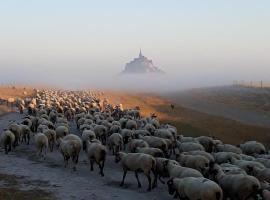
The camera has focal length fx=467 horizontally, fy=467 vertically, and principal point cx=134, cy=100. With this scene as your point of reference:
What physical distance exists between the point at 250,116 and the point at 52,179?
156ft

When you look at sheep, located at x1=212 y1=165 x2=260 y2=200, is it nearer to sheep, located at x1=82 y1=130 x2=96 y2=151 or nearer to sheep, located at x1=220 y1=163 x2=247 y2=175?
sheep, located at x1=220 y1=163 x2=247 y2=175

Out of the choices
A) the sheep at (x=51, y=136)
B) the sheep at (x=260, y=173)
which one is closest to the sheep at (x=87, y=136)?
the sheep at (x=51, y=136)

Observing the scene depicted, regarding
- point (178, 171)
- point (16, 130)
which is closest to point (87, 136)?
point (16, 130)

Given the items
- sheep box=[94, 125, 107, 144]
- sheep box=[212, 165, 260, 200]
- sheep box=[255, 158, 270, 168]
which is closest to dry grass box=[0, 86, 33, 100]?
sheep box=[94, 125, 107, 144]

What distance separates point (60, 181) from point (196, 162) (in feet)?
20.5

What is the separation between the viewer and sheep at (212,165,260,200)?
17.2 metres

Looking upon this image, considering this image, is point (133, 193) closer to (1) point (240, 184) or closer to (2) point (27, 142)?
(1) point (240, 184)

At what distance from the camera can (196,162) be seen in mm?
21141

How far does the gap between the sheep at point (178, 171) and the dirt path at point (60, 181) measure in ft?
3.12

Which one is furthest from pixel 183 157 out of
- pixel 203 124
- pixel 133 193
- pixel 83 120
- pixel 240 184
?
pixel 203 124

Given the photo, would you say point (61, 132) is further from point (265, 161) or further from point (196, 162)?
point (265, 161)

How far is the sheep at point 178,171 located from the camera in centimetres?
1886

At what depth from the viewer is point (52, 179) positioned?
21.8m

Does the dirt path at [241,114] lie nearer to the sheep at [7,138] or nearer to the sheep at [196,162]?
the sheep at [7,138]
